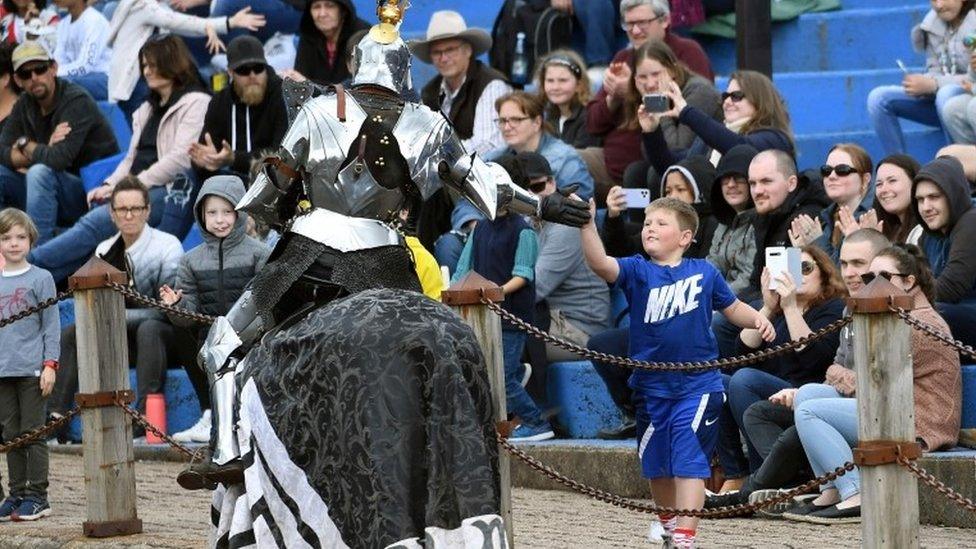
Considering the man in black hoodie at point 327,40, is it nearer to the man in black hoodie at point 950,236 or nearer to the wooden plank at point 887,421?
the man in black hoodie at point 950,236

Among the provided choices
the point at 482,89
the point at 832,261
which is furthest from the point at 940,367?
the point at 482,89

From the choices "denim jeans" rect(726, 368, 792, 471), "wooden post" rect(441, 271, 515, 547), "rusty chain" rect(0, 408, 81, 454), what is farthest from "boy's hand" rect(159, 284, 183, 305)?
"denim jeans" rect(726, 368, 792, 471)

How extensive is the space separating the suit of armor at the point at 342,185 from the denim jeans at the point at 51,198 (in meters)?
7.84

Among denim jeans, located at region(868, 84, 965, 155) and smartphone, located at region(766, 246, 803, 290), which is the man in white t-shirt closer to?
denim jeans, located at region(868, 84, 965, 155)

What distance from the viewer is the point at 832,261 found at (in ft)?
33.8

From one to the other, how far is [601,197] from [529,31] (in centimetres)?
267

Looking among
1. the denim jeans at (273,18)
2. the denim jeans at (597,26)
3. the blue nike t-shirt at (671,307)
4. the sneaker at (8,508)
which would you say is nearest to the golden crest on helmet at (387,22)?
the blue nike t-shirt at (671,307)

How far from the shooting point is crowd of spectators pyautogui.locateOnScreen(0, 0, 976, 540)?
31.5 ft

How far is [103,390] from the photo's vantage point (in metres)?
9.97

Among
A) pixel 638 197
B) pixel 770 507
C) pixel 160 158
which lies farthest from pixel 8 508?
pixel 160 158

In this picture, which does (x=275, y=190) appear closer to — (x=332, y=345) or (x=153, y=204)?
(x=332, y=345)

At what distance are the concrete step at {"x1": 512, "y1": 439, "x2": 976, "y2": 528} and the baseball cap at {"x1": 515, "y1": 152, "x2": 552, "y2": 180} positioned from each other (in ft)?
4.73

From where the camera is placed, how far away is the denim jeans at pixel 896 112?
12594mm

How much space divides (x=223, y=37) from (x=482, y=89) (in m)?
3.61
